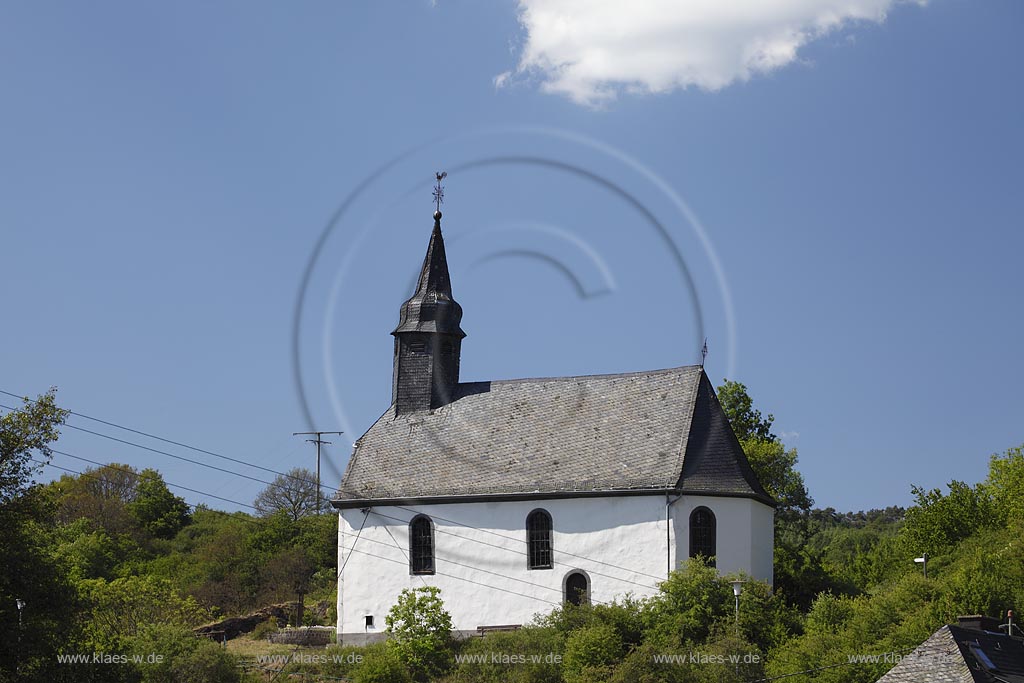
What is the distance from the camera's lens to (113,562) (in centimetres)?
7362

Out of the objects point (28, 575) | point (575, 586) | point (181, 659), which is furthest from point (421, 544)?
point (28, 575)

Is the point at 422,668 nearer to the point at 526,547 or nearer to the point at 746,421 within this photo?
the point at 526,547

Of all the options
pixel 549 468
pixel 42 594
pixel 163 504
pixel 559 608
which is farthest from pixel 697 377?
pixel 163 504

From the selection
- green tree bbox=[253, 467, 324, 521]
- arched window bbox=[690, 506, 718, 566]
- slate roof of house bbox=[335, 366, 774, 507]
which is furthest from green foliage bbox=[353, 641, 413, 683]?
green tree bbox=[253, 467, 324, 521]

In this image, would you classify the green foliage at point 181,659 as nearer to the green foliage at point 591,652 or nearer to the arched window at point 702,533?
the green foliage at point 591,652

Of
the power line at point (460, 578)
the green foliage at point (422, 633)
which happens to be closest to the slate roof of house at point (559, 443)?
the power line at point (460, 578)

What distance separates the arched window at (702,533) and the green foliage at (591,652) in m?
6.60

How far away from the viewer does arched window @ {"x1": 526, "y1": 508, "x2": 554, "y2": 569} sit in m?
51.7

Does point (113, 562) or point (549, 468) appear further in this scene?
point (113, 562)

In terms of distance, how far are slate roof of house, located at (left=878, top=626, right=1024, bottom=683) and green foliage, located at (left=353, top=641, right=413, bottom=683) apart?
17.5m

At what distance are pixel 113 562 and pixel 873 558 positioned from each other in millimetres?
41514

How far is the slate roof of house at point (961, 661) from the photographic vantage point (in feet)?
109

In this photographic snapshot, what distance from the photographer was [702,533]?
50.0 meters

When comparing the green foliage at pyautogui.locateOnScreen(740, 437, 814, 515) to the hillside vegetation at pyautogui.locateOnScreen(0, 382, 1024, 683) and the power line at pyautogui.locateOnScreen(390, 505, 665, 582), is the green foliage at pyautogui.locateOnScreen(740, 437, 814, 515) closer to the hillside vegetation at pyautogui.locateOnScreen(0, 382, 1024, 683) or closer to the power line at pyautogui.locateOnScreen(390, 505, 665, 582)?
the hillside vegetation at pyautogui.locateOnScreen(0, 382, 1024, 683)
